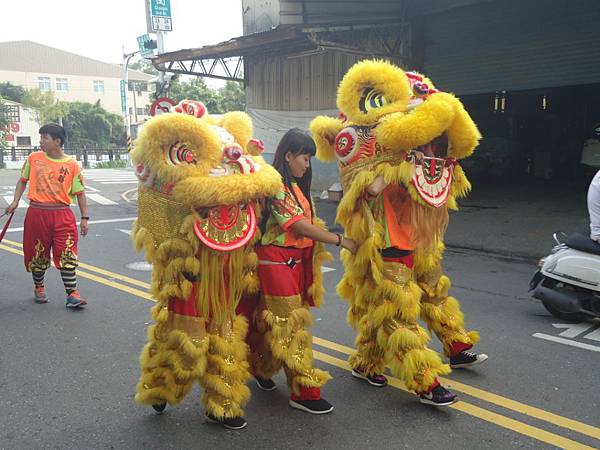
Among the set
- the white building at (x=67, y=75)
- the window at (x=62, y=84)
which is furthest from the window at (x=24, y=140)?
the window at (x=62, y=84)

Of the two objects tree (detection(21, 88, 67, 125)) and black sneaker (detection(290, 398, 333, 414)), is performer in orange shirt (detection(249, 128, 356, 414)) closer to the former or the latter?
black sneaker (detection(290, 398, 333, 414))

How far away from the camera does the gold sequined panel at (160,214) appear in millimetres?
2809

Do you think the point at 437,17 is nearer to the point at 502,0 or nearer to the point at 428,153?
the point at 502,0

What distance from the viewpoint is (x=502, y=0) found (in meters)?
11.3

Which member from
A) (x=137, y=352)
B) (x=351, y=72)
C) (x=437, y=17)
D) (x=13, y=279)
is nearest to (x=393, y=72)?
(x=351, y=72)

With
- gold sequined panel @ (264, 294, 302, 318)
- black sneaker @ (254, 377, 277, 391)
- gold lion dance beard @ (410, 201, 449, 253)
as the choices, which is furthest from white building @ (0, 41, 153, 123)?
gold sequined panel @ (264, 294, 302, 318)

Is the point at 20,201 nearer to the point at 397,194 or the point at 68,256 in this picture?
the point at 68,256

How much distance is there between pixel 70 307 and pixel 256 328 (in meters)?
2.97

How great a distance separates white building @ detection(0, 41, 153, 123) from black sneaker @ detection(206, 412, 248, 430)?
56.5 meters

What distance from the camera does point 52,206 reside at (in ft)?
17.4

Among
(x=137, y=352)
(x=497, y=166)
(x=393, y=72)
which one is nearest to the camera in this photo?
(x=393, y=72)

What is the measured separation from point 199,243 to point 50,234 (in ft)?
10.3

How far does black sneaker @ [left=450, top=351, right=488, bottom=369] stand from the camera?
3.80m

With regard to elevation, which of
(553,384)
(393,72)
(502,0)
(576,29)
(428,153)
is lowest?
(553,384)
